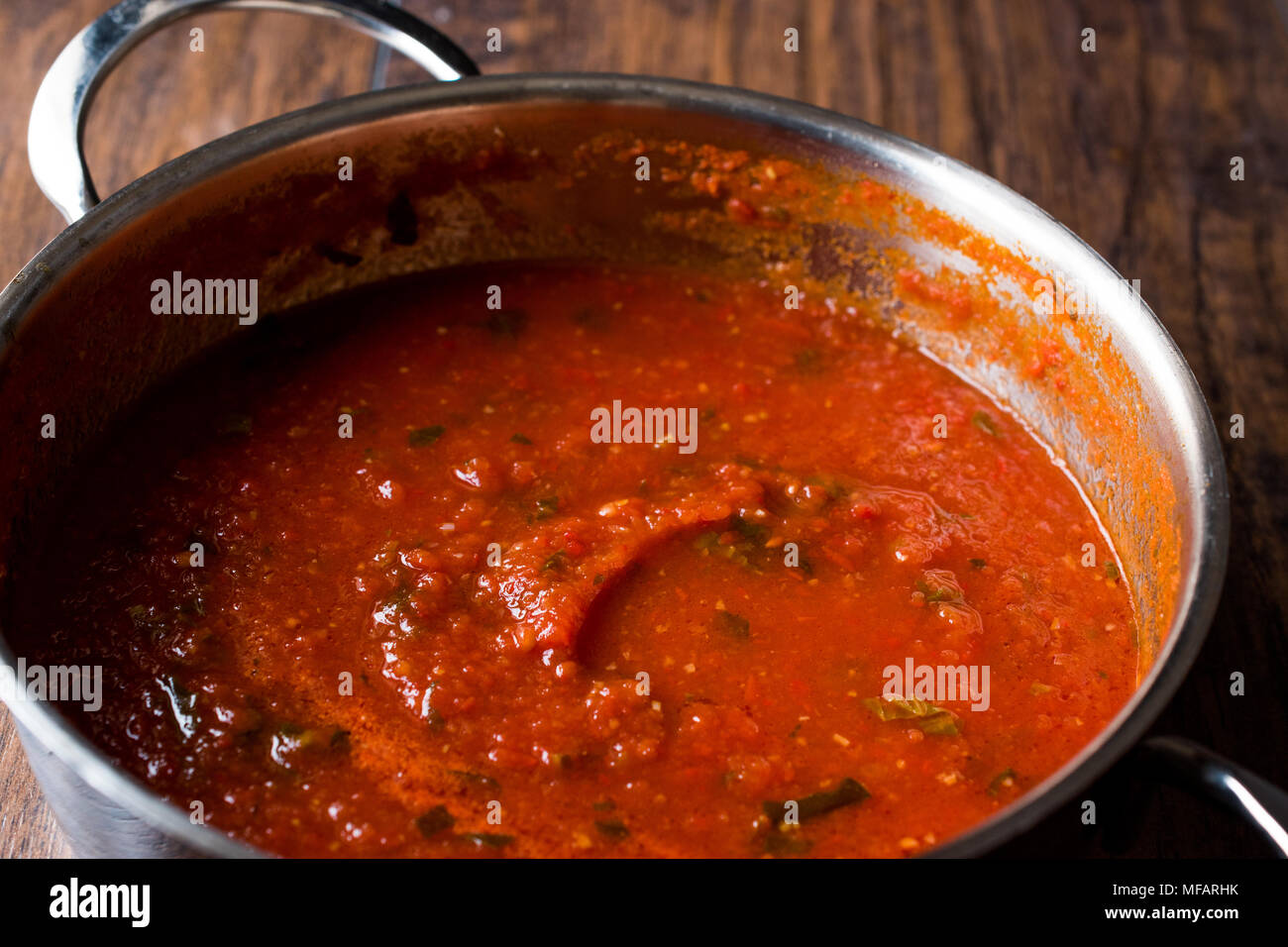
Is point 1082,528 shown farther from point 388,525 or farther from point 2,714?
point 2,714

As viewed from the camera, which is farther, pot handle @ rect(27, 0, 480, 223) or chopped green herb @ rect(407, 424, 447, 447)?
chopped green herb @ rect(407, 424, 447, 447)

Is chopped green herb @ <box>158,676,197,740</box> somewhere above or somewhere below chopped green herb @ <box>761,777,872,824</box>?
above

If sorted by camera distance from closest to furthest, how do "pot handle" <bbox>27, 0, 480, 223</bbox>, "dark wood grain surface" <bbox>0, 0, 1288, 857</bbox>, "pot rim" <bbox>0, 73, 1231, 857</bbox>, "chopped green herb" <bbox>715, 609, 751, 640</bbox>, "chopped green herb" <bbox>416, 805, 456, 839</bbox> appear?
"pot rim" <bbox>0, 73, 1231, 857</bbox>, "chopped green herb" <bbox>416, 805, 456, 839</bbox>, "chopped green herb" <bbox>715, 609, 751, 640</bbox>, "pot handle" <bbox>27, 0, 480, 223</bbox>, "dark wood grain surface" <bbox>0, 0, 1288, 857</bbox>

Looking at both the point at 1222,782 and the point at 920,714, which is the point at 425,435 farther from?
the point at 1222,782

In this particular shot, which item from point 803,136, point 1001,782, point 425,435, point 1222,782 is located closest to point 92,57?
point 425,435

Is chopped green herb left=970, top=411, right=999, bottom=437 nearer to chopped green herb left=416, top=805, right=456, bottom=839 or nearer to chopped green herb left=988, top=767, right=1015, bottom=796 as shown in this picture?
chopped green herb left=988, top=767, right=1015, bottom=796

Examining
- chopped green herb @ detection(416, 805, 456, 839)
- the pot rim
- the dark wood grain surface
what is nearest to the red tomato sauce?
chopped green herb @ detection(416, 805, 456, 839)

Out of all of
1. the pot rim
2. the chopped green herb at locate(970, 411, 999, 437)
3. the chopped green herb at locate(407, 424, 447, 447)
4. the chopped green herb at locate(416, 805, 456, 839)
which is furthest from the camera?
the chopped green herb at locate(970, 411, 999, 437)
